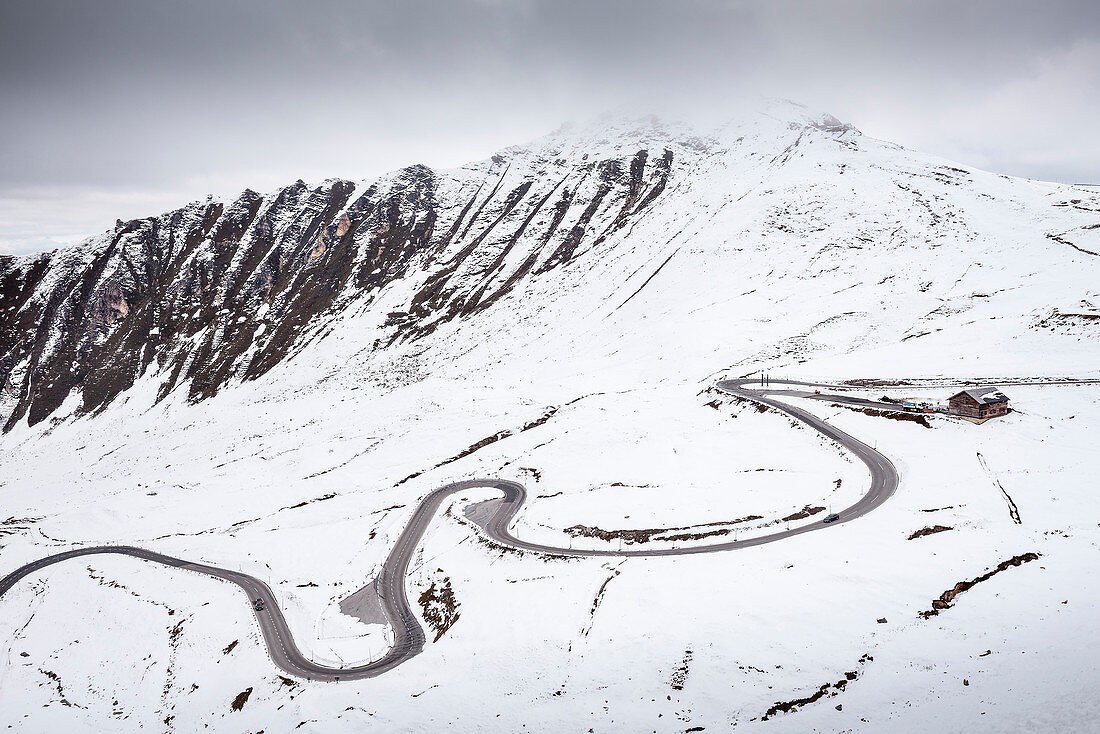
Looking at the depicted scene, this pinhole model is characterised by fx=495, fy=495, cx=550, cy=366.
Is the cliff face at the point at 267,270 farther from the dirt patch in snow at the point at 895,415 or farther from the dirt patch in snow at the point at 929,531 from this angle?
the dirt patch in snow at the point at 929,531

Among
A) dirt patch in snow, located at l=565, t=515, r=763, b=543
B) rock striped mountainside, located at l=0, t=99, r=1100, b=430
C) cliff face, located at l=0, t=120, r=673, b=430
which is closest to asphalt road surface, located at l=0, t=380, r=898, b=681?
dirt patch in snow, located at l=565, t=515, r=763, b=543

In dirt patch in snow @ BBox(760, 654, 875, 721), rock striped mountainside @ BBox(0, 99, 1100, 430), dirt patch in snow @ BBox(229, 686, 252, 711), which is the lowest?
dirt patch in snow @ BBox(760, 654, 875, 721)

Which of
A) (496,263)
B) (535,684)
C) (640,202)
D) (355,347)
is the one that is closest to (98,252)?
(355,347)

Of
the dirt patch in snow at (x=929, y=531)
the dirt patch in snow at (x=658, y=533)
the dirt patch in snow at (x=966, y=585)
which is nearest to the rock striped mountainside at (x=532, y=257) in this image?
the dirt patch in snow at (x=658, y=533)

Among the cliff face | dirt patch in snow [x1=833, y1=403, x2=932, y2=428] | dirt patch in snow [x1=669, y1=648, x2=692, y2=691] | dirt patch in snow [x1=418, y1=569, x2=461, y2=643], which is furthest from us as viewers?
the cliff face

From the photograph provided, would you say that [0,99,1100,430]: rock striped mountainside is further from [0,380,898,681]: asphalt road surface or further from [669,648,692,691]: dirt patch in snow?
[669,648,692,691]: dirt patch in snow

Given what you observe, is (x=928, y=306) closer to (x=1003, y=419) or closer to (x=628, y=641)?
(x=1003, y=419)
